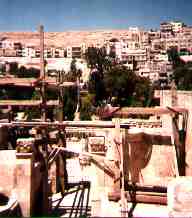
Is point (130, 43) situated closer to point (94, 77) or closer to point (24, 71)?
point (24, 71)

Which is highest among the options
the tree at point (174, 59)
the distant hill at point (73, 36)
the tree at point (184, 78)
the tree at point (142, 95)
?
the distant hill at point (73, 36)

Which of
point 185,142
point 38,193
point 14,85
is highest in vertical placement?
point 14,85

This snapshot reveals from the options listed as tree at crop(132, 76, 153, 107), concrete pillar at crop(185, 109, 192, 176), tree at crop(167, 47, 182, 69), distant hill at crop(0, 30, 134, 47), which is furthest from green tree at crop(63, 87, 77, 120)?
distant hill at crop(0, 30, 134, 47)

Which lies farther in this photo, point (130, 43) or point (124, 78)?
point (130, 43)

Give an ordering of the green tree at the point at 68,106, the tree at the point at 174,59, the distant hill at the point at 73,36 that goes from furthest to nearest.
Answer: the distant hill at the point at 73,36 < the tree at the point at 174,59 < the green tree at the point at 68,106

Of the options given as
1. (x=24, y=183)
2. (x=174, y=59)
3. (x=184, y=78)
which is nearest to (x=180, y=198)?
(x=24, y=183)

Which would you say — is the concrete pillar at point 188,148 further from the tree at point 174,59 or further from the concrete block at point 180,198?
the tree at point 174,59

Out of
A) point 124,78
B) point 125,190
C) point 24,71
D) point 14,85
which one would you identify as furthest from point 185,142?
point 24,71

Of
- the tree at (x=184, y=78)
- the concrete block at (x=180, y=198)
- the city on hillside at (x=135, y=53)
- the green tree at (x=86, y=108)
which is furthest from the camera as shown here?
the city on hillside at (x=135, y=53)

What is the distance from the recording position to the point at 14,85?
8883 millimetres

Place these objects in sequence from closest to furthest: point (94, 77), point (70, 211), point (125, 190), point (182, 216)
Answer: point (182, 216), point (125, 190), point (70, 211), point (94, 77)

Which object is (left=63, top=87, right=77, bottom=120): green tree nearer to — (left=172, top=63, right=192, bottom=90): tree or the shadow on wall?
(left=172, top=63, right=192, bottom=90): tree

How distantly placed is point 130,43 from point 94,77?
185 ft

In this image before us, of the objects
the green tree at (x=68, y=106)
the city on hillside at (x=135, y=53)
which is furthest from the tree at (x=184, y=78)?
the green tree at (x=68, y=106)
